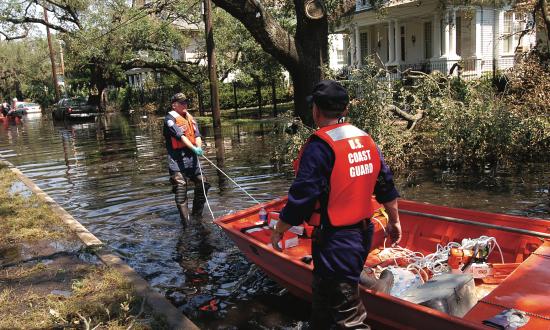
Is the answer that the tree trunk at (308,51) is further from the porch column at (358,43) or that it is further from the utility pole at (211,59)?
the porch column at (358,43)

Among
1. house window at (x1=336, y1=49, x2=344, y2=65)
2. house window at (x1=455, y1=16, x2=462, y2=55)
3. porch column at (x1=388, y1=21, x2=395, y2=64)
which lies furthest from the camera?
house window at (x1=336, y1=49, x2=344, y2=65)

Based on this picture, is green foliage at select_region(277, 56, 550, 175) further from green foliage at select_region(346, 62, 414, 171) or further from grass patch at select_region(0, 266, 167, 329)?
grass patch at select_region(0, 266, 167, 329)

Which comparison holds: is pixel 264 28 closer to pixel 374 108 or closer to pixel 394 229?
pixel 374 108

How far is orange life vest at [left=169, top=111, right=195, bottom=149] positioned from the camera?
24.5ft

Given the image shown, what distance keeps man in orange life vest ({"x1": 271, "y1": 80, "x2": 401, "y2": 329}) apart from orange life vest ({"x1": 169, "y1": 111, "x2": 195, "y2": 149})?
4.52 m

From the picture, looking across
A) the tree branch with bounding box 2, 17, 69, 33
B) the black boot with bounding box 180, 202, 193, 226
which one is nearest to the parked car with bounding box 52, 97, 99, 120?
the tree branch with bounding box 2, 17, 69, 33

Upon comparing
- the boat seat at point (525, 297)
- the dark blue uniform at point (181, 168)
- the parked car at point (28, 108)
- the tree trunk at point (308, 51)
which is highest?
the tree trunk at point (308, 51)

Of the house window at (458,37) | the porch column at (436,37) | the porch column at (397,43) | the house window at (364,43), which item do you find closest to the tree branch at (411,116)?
the porch column at (436,37)

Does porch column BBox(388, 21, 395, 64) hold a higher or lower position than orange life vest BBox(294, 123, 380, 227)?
higher

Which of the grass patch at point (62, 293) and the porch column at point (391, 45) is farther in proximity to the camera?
the porch column at point (391, 45)

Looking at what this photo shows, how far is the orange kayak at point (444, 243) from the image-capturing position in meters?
3.53

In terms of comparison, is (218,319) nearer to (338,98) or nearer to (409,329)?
(409,329)

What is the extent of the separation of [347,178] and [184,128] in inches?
188

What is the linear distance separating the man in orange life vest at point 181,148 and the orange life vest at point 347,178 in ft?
14.7
